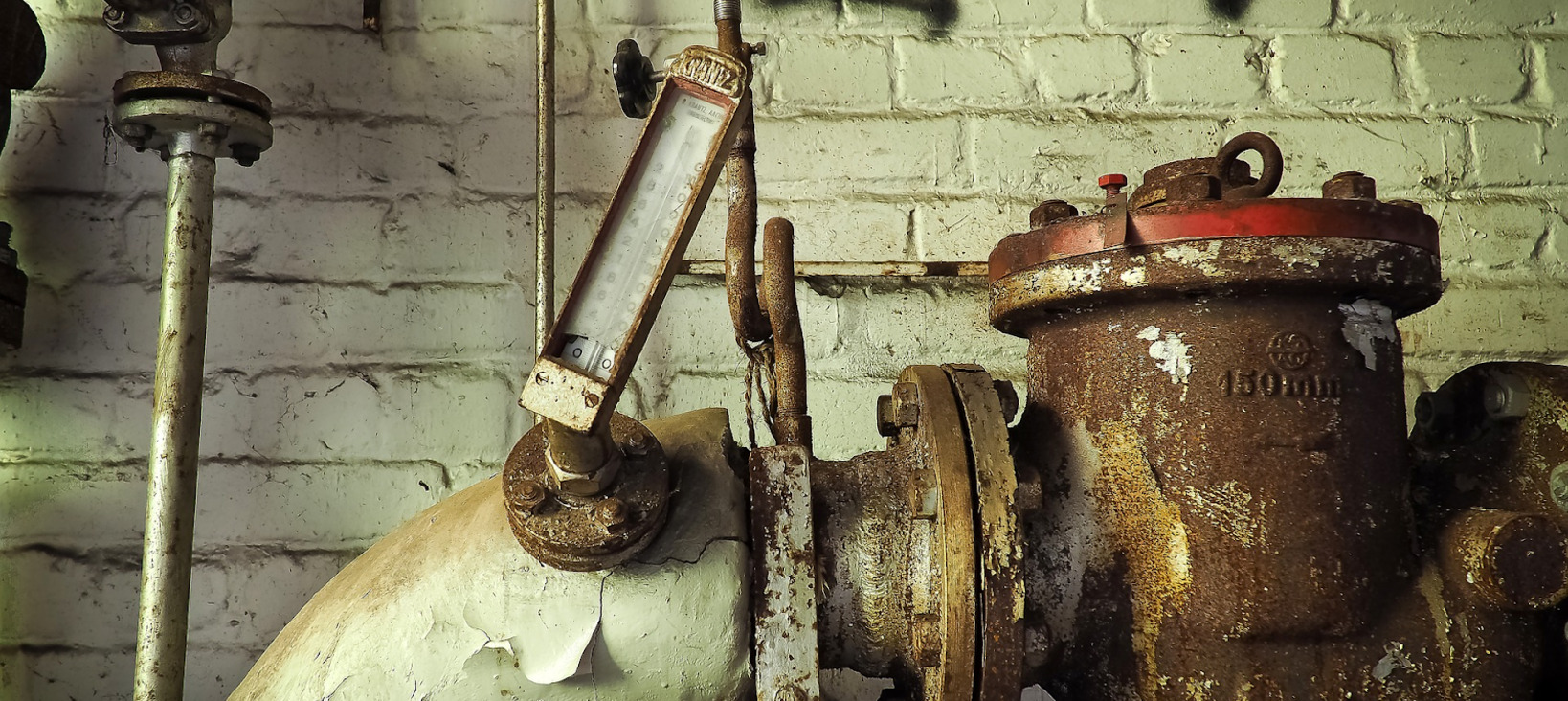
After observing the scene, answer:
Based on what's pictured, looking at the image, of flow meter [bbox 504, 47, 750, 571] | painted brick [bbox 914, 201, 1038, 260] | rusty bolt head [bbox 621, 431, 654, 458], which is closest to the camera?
flow meter [bbox 504, 47, 750, 571]

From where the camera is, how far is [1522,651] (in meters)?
0.68

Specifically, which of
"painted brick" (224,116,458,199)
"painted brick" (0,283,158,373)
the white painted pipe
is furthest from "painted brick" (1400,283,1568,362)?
"painted brick" (0,283,158,373)

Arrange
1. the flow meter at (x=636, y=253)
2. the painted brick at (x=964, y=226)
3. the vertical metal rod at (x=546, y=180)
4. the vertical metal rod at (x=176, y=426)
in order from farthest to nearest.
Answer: the painted brick at (x=964, y=226)
the vertical metal rod at (x=546, y=180)
the vertical metal rod at (x=176, y=426)
the flow meter at (x=636, y=253)

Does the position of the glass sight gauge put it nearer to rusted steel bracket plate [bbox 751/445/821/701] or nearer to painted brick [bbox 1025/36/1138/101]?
rusted steel bracket plate [bbox 751/445/821/701]

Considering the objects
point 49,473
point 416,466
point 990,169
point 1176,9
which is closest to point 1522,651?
point 990,169

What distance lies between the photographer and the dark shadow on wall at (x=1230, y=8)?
4.20ft

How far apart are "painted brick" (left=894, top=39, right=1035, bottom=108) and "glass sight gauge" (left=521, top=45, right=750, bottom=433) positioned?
0.74 meters

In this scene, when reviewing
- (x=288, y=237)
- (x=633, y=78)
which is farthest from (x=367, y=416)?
(x=633, y=78)

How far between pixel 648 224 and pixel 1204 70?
100 cm

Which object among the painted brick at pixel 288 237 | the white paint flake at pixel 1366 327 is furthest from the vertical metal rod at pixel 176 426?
the white paint flake at pixel 1366 327

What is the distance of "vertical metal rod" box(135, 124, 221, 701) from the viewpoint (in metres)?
0.93

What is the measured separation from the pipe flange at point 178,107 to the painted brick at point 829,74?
2.02ft

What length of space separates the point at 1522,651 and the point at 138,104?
1305 millimetres

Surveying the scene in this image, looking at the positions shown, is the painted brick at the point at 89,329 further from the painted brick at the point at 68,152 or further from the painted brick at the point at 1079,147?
the painted brick at the point at 1079,147
